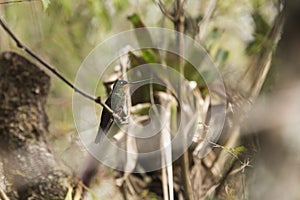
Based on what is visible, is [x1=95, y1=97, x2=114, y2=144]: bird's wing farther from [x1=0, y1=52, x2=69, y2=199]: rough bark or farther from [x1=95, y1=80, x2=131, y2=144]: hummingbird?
[x1=0, y1=52, x2=69, y2=199]: rough bark

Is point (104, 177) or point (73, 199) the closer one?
point (73, 199)

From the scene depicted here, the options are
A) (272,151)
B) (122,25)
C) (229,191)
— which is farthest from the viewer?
(122,25)

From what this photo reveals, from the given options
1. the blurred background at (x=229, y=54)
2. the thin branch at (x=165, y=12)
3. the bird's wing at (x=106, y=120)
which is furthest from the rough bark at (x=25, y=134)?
the thin branch at (x=165, y=12)

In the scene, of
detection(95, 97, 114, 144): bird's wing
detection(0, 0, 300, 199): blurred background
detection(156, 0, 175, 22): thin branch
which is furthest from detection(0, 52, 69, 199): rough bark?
detection(156, 0, 175, 22): thin branch

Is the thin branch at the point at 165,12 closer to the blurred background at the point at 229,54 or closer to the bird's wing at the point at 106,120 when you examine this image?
the blurred background at the point at 229,54

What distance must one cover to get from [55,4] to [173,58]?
30 centimetres

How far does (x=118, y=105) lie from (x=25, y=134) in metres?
0.36

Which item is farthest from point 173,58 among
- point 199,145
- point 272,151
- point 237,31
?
point 272,151

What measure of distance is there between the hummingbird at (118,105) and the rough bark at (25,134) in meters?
0.23

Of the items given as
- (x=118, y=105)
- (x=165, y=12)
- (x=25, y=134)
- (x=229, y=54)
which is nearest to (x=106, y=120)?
(x=118, y=105)

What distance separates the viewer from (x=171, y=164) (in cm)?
129

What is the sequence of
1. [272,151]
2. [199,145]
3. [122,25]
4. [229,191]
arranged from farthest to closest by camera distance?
[122,25] < [199,145] < [229,191] < [272,151]

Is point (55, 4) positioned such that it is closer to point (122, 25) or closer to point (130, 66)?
point (130, 66)

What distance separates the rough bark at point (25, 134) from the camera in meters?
1.24
